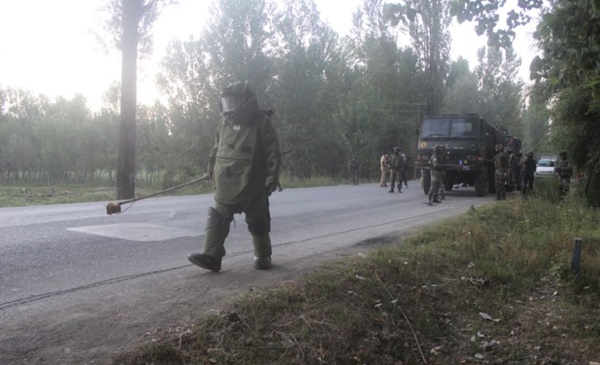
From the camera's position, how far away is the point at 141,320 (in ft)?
12.1

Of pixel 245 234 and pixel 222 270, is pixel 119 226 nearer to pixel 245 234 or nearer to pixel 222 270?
pixel 245 234

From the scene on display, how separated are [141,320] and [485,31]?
12.8ft

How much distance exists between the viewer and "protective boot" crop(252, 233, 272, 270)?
208 inches

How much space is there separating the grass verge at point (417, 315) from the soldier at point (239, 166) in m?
0.95

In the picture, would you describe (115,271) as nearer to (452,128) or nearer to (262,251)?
(262,251)

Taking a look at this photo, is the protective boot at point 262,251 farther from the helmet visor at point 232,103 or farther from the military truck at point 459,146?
the military truck at point 459,146

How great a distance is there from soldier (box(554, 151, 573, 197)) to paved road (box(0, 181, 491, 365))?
567cm

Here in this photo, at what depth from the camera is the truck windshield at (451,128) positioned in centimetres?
1734

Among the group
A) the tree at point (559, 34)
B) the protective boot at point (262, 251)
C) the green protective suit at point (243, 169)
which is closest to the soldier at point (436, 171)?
the tree at point (559, 34)

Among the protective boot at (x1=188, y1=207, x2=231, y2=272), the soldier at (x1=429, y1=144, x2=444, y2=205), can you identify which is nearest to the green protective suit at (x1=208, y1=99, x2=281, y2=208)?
the protective boot at (x1=188, y1=207, x2=231, y2=272)

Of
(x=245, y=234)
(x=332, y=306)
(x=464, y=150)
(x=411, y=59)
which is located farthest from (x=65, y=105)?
(x=332, y=306)

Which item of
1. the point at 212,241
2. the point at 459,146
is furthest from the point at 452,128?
the point at 212,241

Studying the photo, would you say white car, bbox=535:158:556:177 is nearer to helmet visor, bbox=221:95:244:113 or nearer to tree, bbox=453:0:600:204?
tree, bbox=453:0:600:204

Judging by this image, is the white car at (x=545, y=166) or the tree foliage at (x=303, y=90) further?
the white car at (x=545, y=166)
